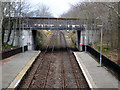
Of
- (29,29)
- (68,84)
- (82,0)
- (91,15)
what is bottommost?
(68,84)

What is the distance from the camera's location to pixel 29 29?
24.9m

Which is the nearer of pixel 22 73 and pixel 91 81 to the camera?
pixel 91 81

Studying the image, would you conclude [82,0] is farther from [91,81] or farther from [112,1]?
[91,81]

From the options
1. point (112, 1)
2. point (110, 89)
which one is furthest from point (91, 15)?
point (110, 89)

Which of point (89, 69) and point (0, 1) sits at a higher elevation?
point (0, 1)

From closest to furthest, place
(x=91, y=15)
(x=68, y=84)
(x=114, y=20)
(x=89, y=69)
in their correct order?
(x=68, y=84) → (x=89, y=69) → (x=114, y=20) → (x=91, y=15)

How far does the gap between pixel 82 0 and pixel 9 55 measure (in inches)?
427

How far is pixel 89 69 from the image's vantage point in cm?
1262

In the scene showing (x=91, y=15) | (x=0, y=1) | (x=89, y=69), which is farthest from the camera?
(x=91, y=15)

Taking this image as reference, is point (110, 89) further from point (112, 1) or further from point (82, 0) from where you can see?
point (82, 0)

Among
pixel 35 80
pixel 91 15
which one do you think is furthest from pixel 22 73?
pixel 91 15

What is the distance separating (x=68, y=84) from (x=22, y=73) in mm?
3334

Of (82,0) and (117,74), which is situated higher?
(82,0)

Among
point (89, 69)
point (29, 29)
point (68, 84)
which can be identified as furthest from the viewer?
point (29, 29)
